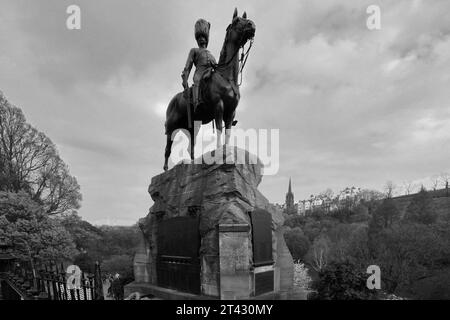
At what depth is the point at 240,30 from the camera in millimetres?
7719

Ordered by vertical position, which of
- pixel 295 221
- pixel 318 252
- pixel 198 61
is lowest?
pixel 318 252

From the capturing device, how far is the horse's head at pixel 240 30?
7594 mm

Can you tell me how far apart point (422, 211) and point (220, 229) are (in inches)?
2042

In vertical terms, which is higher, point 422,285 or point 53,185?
point 53,185

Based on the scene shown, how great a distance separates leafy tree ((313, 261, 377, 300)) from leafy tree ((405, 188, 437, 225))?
43162mm

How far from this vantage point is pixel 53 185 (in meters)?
27.8

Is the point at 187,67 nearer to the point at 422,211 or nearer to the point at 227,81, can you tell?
the point at 227,81

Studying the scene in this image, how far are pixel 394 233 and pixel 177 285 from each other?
33304 millimetres

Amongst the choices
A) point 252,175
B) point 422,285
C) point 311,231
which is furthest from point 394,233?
point 252,175

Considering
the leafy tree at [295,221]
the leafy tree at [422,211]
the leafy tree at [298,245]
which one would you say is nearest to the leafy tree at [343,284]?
the leafy tree at [298,245]

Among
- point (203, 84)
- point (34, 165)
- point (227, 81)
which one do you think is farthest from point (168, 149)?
point (34, 165)

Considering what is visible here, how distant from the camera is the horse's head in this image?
24.9ft

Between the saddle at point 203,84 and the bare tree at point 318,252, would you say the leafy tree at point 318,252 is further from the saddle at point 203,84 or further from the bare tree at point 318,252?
the saddle at point 203,84

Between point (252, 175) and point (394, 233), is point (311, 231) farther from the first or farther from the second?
point (252, 175)
